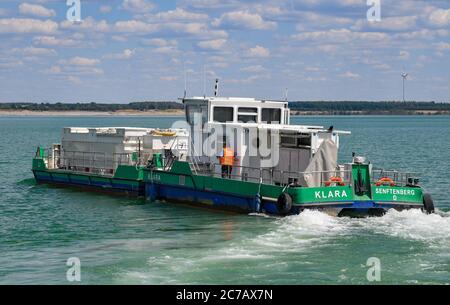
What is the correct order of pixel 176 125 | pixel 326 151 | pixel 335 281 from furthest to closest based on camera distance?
pixel 176 125, pixel 326 151, pixel 335 281

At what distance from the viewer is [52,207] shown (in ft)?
119

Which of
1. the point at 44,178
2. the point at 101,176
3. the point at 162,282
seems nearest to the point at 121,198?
the point at 101,176

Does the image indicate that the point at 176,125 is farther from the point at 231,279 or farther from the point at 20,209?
the point at 231,279

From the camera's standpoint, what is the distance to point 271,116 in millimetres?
35188

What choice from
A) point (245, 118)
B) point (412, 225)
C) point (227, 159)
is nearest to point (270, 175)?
point (227, 159)

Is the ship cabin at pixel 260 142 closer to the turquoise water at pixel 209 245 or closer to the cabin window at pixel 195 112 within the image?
the cabin window at pixel 195 112

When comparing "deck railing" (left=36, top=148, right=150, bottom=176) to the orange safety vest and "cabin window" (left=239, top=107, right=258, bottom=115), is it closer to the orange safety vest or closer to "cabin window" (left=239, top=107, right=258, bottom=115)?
"cabin window" (left=239, top=107, right=258, bottom=115)

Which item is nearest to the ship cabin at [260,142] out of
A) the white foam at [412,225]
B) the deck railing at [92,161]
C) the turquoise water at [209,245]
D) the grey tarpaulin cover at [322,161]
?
the grey tarpaulin cover at [322,161]

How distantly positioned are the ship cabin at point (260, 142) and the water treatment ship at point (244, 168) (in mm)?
40

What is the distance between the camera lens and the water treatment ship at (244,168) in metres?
29.4

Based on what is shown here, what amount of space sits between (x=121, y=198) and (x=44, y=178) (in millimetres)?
7938

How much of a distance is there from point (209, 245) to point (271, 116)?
434 inches

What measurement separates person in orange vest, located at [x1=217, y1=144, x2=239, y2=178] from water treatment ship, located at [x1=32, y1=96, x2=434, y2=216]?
4 cm

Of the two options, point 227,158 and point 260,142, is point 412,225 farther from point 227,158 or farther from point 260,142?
point 227,158
